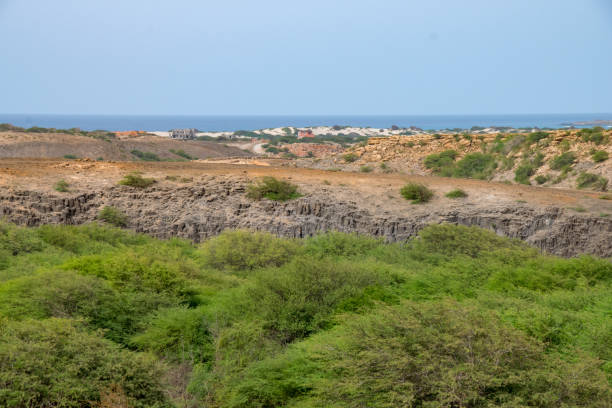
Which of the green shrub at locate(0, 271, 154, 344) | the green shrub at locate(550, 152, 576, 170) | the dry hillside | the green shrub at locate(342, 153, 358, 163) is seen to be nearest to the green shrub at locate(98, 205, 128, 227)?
the green shrub at locate(0, 271, 154, 344)

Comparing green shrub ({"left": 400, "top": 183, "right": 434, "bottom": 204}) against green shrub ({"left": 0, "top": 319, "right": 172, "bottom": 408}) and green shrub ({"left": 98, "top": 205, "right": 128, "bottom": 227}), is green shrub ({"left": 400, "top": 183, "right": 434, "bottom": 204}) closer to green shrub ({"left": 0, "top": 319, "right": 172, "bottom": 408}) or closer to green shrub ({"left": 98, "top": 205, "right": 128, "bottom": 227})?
green shrub ({"left": 98, "top": 205, "right": 128, "bottom": 227})

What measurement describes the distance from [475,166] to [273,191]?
26095mm

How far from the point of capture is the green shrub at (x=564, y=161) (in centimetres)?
4903

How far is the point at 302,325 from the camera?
58.5ft

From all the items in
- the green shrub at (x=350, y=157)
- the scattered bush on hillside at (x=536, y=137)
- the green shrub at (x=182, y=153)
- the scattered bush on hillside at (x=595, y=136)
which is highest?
the scattered bush on hillside at (x=595, y=136)

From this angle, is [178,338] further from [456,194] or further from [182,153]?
[182,153]

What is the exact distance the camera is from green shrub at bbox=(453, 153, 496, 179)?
54.5m

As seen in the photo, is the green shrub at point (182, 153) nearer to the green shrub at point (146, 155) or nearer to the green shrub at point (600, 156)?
the green shrub at point (146, 155)

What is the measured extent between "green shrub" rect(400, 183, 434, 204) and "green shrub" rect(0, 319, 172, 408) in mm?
23996

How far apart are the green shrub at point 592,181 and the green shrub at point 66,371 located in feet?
125

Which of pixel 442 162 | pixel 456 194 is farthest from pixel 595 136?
pixel 456 194

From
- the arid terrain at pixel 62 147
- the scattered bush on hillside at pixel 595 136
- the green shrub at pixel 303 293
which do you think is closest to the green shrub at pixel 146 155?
the arid terrain at pixel 62 147

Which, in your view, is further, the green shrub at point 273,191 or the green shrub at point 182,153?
the green shrub at point 182,153

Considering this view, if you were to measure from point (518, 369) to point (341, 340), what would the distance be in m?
3.70
